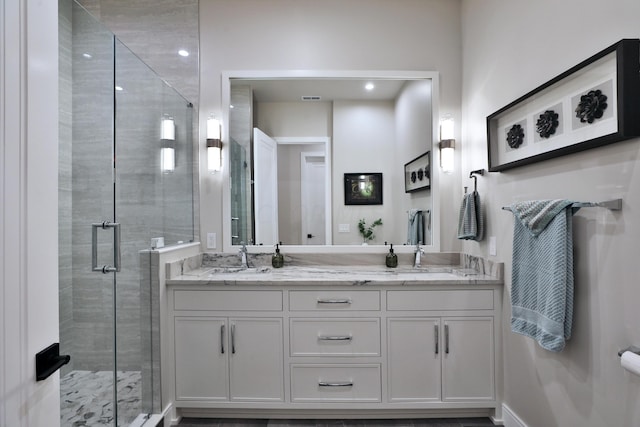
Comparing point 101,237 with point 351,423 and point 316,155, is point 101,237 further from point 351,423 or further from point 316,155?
point 351,423

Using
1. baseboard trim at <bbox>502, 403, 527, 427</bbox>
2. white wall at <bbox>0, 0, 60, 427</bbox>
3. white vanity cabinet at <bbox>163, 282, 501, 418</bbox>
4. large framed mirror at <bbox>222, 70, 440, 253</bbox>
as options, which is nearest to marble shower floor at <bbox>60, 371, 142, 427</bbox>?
white vanity cabinet at <bbox>163, 282, 501, 418</bbox>

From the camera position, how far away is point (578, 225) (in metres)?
1.43

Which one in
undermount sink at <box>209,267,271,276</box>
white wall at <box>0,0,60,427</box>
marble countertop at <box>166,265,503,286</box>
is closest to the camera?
white wall at <box>0,0,60,427</box>

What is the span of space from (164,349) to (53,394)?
1.27m

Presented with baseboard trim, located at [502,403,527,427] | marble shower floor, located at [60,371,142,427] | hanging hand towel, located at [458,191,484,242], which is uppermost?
hanging hand towel, located at [458,191,484,242]

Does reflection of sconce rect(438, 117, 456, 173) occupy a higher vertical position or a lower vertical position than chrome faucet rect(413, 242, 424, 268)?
higher

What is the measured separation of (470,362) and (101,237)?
7.82 ft

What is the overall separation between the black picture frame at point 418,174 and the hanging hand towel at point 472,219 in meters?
0.37

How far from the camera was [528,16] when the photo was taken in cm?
176

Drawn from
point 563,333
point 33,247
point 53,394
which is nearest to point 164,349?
point 53,394

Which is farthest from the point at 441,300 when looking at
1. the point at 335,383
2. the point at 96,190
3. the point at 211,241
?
the point at 96,190

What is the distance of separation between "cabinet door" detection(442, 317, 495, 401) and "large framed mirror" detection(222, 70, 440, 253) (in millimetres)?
695

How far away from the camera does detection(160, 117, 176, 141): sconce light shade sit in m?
2.29

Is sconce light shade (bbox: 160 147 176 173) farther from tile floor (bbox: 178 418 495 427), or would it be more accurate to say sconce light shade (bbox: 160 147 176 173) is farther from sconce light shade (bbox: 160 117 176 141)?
tile floor (bbox: 178 418 495 427)
